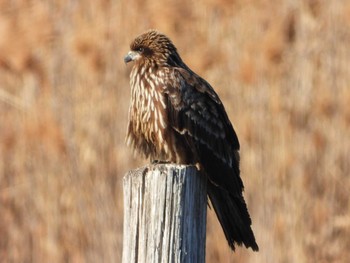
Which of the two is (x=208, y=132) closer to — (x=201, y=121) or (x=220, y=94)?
(x=201, y=121)

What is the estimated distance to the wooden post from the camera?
3.63 meters

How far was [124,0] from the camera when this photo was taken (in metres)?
7.65

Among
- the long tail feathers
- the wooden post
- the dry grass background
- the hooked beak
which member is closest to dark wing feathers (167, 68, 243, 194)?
the long tail feathers

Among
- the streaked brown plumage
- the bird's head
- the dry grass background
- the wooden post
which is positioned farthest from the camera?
the dry grass background

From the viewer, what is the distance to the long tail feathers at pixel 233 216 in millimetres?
4537

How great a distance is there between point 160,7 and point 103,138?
3.54ft

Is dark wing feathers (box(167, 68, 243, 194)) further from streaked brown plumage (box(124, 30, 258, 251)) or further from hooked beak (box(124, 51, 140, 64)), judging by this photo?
hooked beak (box(124, 51, 140, 64))

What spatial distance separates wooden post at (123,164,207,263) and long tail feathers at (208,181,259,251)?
78cm

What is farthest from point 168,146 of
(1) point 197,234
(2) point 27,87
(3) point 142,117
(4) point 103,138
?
(2) point 27,87

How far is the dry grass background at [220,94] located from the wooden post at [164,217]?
3365mm

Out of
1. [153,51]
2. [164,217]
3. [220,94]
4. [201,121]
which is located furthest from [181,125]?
[220,94]

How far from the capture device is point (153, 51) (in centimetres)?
537

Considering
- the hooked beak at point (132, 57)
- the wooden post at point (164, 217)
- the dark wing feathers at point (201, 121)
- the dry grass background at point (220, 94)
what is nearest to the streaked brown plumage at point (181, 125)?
the dark wing feathers at point (201, 121)

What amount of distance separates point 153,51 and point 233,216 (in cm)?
Result: 117
